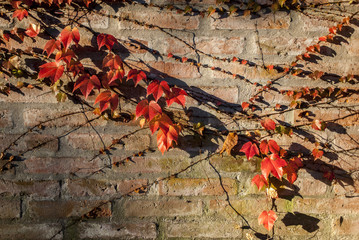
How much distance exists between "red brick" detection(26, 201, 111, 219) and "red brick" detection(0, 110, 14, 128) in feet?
1.07

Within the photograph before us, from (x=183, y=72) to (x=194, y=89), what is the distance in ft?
0.27

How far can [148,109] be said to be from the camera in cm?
103

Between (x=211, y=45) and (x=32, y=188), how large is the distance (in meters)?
0.92

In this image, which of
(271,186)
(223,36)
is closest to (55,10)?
(223,36)

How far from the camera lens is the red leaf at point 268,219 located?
3.60ft

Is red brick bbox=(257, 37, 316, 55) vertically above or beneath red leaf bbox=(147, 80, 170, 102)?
above

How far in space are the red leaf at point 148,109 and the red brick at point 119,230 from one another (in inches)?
18.1

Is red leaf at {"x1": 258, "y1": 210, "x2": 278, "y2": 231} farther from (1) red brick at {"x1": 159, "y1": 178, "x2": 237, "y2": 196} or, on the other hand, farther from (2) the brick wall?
(1) red brick at {"x1": 159, "y1": 178, "x2": 237, "y2": 196}

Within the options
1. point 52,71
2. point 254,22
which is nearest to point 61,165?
point 52,71

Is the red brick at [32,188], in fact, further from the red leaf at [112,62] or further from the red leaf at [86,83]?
the red leaf at [112,62]

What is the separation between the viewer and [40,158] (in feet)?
3.59

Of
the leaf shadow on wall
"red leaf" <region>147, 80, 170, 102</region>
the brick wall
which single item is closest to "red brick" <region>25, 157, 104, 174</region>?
the brick wall

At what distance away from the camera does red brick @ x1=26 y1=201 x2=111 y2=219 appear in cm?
111

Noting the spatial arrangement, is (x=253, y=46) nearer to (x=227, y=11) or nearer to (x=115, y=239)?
(x=227, y=11)
